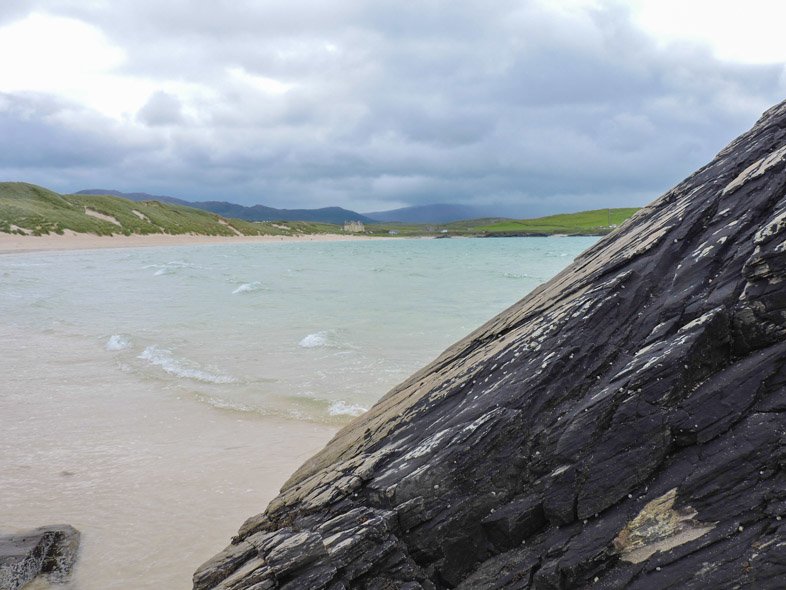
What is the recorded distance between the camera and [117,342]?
21.9m

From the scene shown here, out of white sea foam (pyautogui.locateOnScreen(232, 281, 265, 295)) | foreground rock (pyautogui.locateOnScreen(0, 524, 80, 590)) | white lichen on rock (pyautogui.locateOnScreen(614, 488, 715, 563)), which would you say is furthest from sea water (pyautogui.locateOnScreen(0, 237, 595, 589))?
white lichen on rock (pyautogui.locateOnScreen(614, 488, 715, 563))

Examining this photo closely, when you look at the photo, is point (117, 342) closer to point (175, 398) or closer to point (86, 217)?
point (175, 398)

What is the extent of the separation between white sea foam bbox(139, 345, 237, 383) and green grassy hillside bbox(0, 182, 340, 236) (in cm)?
7567

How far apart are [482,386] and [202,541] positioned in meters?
5.20

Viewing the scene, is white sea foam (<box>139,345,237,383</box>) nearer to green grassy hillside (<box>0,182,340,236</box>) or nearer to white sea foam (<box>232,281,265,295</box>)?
white sea foam (<box>232,281,265,295</box>)

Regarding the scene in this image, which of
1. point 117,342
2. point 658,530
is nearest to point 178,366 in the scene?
point 117,342

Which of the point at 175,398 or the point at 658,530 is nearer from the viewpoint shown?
the point at 658,530

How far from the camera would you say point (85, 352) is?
20.6 metres

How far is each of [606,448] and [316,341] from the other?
706 inches

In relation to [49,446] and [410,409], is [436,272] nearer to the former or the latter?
[49,446]

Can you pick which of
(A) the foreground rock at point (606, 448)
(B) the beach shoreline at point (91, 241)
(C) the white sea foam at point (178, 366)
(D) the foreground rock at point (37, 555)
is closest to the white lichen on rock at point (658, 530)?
(A) the foreground rock at point (606, 448)

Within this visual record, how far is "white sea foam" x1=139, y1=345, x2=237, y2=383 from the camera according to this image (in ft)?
56.5

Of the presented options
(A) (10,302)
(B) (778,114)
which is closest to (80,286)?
(A) (10,302)

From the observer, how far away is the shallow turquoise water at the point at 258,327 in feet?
53.8
